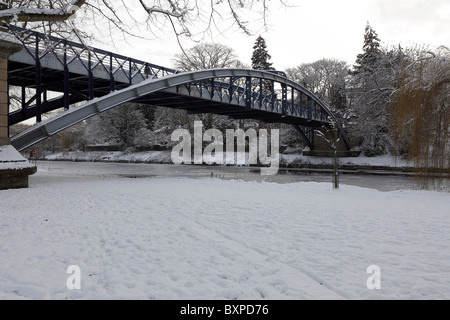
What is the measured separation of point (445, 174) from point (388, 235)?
31.2ft

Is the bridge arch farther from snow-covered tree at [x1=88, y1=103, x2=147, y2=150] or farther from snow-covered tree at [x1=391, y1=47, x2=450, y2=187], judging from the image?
snow-covered tree at [x1=88, y1=103, x2=147, y2=150]

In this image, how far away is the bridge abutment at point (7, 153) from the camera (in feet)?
38.3

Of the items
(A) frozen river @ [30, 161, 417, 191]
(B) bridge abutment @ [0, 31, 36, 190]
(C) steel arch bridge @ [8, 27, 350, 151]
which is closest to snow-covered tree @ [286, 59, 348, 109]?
(C) steel arch bridge @ [8, 27, 350, 151]

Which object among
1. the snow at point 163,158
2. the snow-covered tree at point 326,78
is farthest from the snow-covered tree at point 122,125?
the snow-covered tree at point 326,78

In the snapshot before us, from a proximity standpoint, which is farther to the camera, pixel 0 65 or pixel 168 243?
pixel 0 65

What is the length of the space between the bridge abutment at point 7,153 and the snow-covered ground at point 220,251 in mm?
4131

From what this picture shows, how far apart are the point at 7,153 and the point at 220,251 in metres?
10.8

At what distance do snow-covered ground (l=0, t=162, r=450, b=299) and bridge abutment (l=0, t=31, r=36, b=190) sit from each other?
4.13 m

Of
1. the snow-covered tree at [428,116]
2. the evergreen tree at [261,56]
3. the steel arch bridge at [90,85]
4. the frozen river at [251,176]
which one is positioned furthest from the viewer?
the evergreen tree at [261,56]

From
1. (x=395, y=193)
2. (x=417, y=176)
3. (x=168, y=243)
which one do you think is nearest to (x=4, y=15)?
(x=168, y=243)

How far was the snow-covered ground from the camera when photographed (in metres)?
3.52

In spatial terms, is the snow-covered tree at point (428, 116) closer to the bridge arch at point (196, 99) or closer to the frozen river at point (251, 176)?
the frozen river at point (251, 176)

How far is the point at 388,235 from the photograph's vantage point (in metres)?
5.81
